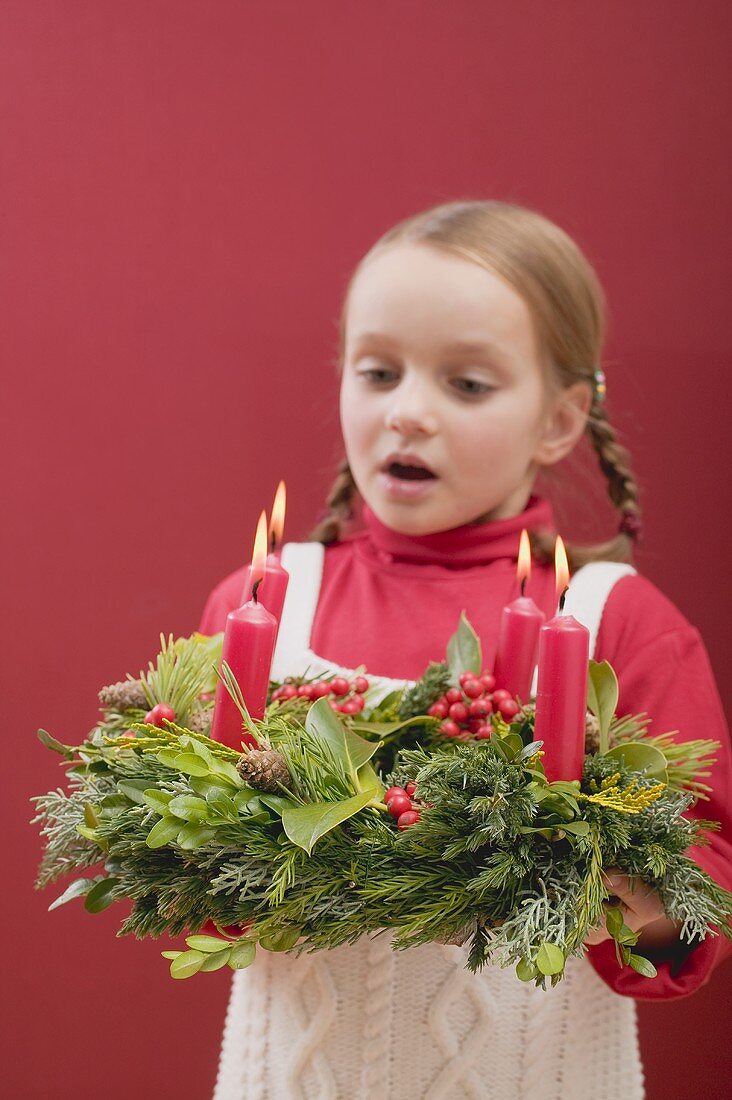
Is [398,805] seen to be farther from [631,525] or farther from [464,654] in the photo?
[631,525]

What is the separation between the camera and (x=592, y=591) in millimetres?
956

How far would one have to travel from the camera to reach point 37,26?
1.26 metres

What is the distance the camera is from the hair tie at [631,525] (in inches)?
44.6

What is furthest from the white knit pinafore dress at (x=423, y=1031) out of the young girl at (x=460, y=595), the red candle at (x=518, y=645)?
the red candle at (x=518, y=645)

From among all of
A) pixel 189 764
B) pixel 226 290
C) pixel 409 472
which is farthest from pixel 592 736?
pixel 226 290

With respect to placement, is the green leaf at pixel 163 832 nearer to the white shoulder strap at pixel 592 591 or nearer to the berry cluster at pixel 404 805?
the berry cluster at pixel 404 805

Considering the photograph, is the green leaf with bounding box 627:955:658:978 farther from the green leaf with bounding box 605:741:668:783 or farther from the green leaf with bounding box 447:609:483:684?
the green leaf with bounding box 447:609:483:684

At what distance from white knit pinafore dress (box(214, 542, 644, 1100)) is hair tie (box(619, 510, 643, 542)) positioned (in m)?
0.38

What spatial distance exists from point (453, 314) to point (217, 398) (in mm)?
441

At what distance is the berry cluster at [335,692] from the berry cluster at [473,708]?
0.05m

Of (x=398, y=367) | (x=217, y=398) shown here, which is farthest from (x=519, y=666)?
(x=217, y=398)

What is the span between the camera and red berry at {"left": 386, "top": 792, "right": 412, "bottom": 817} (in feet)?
1.94

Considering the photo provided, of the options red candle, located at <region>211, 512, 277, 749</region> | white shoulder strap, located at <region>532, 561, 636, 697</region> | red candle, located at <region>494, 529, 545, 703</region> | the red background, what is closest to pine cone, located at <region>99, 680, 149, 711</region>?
red candle, located at <region>211, 512, 277, 749</region>

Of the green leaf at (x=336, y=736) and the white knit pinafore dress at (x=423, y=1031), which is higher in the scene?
the green leaf at (x=336, y=736)
